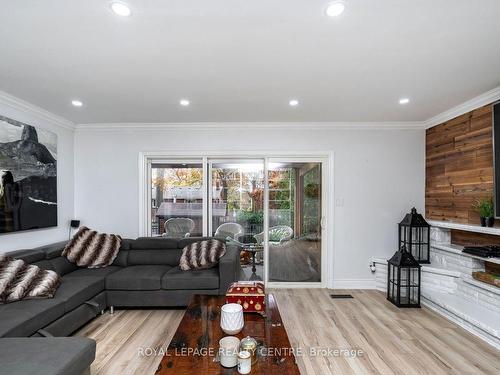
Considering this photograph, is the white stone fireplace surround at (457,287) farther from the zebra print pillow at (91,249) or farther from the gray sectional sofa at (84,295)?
the zebra print pillow at (91,249)

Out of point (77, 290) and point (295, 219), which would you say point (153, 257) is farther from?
point (295, 219)

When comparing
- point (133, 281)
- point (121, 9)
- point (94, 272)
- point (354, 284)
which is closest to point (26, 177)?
point (94, 272)

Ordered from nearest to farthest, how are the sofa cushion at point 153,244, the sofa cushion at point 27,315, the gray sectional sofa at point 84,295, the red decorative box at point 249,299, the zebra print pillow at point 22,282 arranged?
1. the gray sectional sofa at point 84,295
2. the sofa cushion at point 27,315
3. the red decorative box at point 249,299
4. the zebra print pillow at point 22,282
5. the sofa cushion at point 153,244

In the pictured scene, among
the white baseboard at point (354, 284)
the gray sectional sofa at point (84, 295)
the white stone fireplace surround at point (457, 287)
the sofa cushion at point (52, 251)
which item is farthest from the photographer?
the white baseboard at point (354, 284)

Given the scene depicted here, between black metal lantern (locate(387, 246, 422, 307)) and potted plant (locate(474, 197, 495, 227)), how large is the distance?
0.91 meters

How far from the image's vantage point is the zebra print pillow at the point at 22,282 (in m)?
2.37

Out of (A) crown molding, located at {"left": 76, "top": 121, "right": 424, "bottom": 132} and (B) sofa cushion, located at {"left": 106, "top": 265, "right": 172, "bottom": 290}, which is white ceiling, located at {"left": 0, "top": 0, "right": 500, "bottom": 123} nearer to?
(A) crown molding, located at {"left": 76, "top": 121, "right": 424, "bottom": 132}

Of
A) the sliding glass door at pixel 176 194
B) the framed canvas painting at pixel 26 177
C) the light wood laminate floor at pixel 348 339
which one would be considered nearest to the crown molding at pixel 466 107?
the light wood laminate floor at pixel 348 339

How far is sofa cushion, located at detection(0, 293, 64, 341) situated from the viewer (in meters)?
1.94

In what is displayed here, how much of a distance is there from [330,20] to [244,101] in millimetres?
1586

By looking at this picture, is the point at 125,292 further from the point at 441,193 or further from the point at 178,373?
the point at 441,193

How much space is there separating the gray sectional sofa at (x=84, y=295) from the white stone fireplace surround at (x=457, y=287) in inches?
96.9

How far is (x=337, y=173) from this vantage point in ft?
13.6

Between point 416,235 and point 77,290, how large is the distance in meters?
4.31
